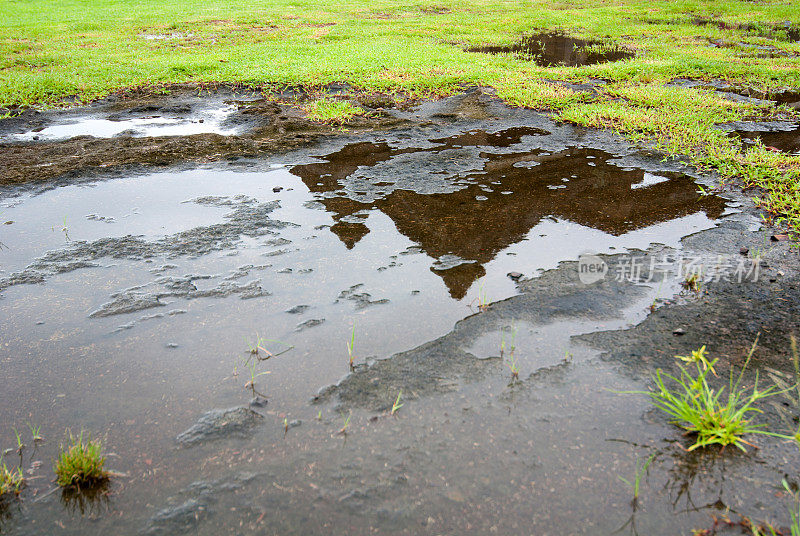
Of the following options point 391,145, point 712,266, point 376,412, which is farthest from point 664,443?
point 391,145

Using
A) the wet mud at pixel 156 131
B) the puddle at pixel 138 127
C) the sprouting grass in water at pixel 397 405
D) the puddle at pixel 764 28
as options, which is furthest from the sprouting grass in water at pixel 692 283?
the puddle at pixel 764 28

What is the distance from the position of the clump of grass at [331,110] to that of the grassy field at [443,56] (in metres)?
1.29

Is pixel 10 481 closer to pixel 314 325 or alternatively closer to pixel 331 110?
pixel 314 325

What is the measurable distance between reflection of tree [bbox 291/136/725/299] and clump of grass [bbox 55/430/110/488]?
2434 millimetres

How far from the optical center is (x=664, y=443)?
8.81ft

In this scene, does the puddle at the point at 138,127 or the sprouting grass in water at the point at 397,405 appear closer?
the sprouting grass in water at the point at 397,405

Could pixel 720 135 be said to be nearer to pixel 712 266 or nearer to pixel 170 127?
pixel 712 266

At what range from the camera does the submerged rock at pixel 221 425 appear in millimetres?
2805

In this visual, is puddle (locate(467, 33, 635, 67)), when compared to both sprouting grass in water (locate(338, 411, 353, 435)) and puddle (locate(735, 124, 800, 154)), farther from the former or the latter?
sprouting grass in water (locate(338, 411, 353, 435))

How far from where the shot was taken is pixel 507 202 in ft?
18.3

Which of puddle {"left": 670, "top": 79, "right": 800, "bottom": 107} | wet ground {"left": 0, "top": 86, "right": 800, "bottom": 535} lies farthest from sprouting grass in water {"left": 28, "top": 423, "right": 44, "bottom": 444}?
puddle {"left": 670, "top": 79, "right": 800, "bottom": 107}

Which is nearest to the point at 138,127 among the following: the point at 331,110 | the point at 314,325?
the point at 331,110

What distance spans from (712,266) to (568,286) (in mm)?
1231

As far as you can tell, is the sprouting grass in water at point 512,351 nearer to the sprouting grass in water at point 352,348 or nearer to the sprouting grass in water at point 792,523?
the sprouting grass in water at point 352,348
